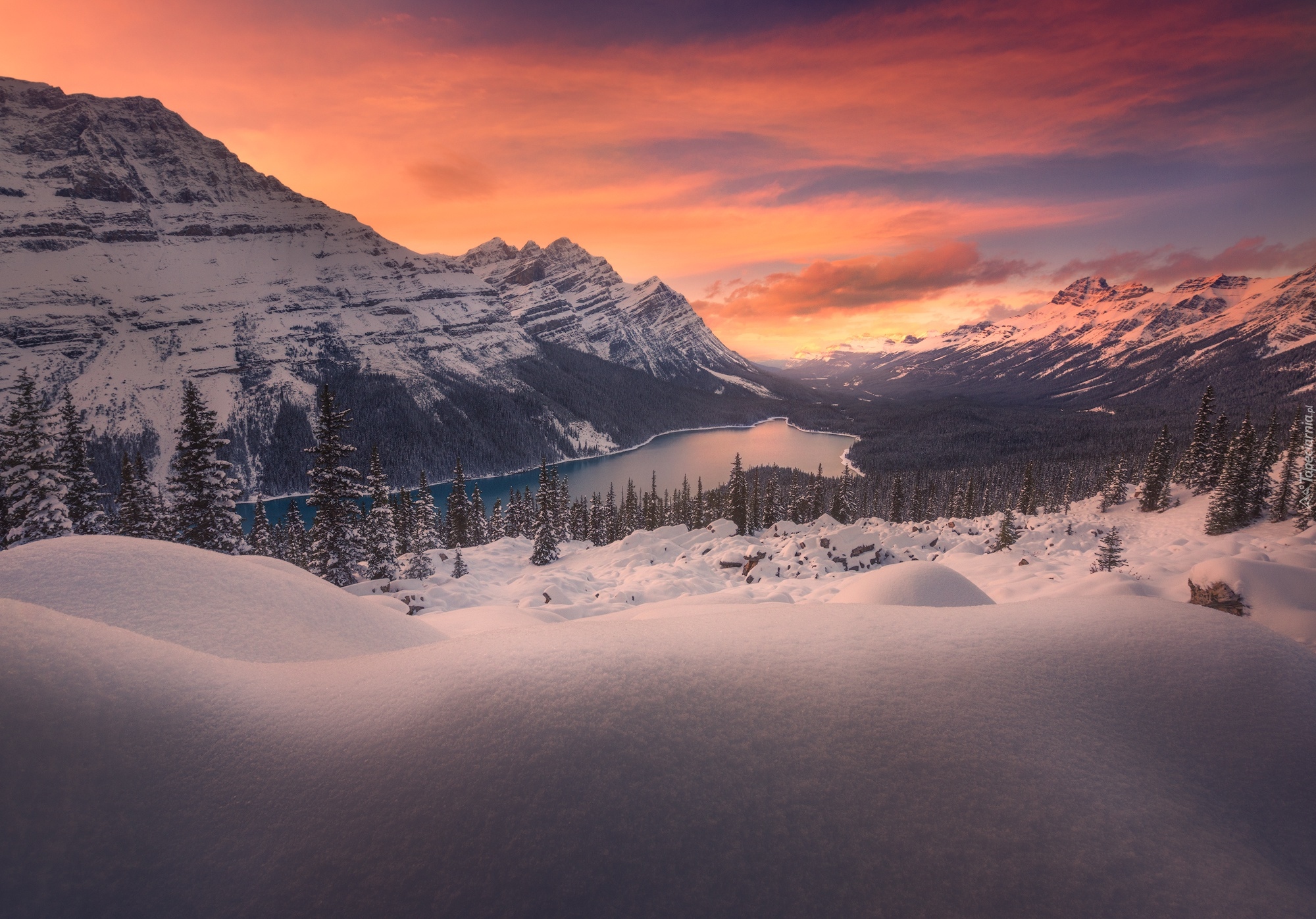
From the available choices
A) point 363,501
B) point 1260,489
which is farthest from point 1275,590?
point 363,501

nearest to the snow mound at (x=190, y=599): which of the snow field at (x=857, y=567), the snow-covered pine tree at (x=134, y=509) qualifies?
the snow field at (x=857, y=567)

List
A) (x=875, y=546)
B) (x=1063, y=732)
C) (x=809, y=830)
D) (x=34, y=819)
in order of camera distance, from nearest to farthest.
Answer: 1. (x=34, y=819)
2. (x=809, y=830)
3. (x=1063, y=732)
4. (x=875, y=546)

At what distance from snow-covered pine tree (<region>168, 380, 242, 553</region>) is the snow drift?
28.0 metres

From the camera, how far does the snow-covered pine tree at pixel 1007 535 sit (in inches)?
1404

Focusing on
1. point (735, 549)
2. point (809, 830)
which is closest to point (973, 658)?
point (809, 830)

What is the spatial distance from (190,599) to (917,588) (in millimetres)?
11110

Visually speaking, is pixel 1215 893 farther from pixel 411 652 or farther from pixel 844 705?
pixel 411 652

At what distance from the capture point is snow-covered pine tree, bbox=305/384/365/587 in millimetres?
24672

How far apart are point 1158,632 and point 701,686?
4.55 metres

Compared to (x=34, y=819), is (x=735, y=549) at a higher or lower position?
lower

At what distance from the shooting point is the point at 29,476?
76.3 feet

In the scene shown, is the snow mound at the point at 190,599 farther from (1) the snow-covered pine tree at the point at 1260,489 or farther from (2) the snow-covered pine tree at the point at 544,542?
(1) the snow-covered pine tree at the point at 1260,489

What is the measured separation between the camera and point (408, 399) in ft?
654

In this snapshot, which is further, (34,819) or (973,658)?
(973,658)
